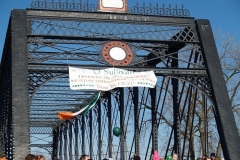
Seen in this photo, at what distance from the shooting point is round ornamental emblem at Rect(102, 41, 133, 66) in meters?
18.4

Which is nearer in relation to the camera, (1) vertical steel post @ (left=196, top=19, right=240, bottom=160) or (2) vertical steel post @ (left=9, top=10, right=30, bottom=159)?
(2) vertical steel post @ (left=9, top=10, right=30, bottom=159)

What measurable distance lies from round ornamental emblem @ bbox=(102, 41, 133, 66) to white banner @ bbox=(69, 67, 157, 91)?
0.42 metres

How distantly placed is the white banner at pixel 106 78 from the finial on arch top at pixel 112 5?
235 centimetres

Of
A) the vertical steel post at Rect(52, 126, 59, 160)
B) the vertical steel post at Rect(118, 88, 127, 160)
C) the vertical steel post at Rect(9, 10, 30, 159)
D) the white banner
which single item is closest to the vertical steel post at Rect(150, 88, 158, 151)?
the vertical steel post at Rect(118, 88, 127, 160)

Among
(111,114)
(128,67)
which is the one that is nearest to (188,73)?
(128,67)

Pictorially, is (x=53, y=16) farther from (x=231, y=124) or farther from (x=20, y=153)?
(x=231, y=124)

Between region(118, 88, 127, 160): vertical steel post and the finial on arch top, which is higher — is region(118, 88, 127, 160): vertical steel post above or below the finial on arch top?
below

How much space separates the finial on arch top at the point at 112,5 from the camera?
18750 millimetres

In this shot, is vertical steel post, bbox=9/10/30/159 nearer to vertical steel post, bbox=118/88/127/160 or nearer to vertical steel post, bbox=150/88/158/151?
vertical steel post, bbox=150/88/158/151

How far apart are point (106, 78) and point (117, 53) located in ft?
3.67

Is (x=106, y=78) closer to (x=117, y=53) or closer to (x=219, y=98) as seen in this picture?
(x=117, y=53)

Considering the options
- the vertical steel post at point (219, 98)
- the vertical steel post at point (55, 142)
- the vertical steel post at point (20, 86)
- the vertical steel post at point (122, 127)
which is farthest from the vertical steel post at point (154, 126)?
the vertical steel post at point (55, 142)

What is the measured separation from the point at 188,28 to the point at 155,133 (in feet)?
16.6

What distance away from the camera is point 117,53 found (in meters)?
18.6
